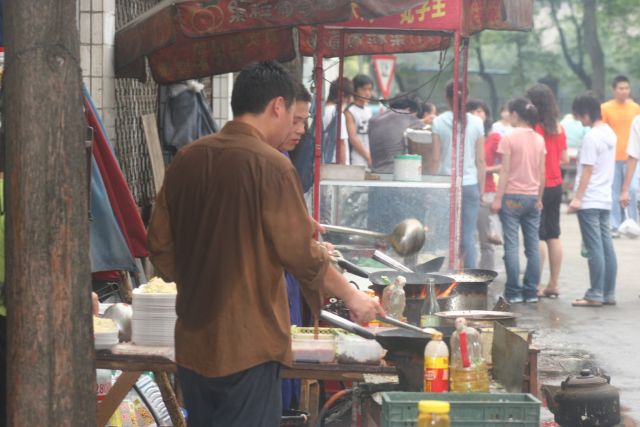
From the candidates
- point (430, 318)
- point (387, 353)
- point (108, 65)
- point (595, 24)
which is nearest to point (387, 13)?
point (108, 65)

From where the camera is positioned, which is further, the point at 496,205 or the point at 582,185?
the point at 496,205

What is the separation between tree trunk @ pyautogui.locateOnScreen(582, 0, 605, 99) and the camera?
120 feet

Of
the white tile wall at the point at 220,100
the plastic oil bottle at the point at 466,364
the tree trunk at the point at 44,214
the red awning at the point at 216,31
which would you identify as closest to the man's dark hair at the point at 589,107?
the white tile wall at the point at 220,100

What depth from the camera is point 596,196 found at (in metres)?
12.9

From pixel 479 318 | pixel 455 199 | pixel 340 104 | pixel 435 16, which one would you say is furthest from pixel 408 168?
pixel 479 318

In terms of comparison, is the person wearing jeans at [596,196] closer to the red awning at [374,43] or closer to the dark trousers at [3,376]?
the red awning at [374,43]

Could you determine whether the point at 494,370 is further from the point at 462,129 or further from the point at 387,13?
the point at 462,129

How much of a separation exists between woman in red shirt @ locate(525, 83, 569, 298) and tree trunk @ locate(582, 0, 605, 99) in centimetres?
2359

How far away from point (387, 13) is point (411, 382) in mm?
4070

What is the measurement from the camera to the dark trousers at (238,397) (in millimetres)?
4684

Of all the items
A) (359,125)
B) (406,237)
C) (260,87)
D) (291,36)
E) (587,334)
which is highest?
(291,36)

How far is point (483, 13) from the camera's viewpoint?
11203 mm

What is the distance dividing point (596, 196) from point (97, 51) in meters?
5.70

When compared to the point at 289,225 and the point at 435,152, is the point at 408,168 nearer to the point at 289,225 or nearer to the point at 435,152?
the point at 435,152
